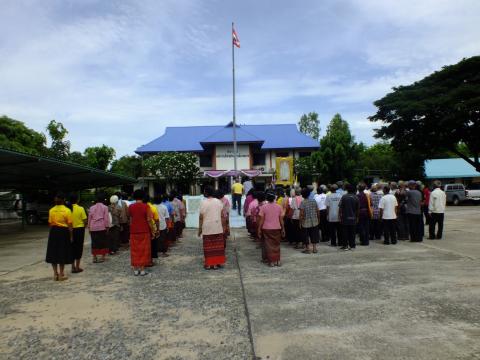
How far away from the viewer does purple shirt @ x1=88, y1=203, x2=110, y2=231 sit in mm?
8758

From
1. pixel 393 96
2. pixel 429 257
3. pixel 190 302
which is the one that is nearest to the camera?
pixel 190 302

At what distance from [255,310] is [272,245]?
297 centimetres

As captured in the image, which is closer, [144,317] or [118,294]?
[144,317]

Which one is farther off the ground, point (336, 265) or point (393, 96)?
point (393, 96)

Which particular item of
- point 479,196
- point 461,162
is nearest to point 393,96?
point 479,196

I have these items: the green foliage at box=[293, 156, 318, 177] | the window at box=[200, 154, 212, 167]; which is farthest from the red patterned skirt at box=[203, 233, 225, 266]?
the window at box=[200, 154, 212, 167]

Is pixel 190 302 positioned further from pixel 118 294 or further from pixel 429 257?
pixel 429 257

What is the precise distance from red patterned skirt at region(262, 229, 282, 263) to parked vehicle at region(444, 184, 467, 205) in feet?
79.2

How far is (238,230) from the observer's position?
597 inches

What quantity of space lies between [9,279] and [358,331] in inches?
255

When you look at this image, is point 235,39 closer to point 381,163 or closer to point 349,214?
point 349,214

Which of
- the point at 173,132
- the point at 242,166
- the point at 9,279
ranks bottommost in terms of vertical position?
the point at 9,279

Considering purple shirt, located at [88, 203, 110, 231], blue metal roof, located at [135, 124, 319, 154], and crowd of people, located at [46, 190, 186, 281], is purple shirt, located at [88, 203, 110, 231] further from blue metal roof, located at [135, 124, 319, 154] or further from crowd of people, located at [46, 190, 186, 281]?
blue metal roof, located at [135, 124, 319, 154]

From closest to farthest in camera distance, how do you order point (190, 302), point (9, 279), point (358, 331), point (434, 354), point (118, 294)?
1. point (434, 354)
2. point (358, 331)
3. point (190, 302)
4. point (118, 294)
5. point (9, 279)
